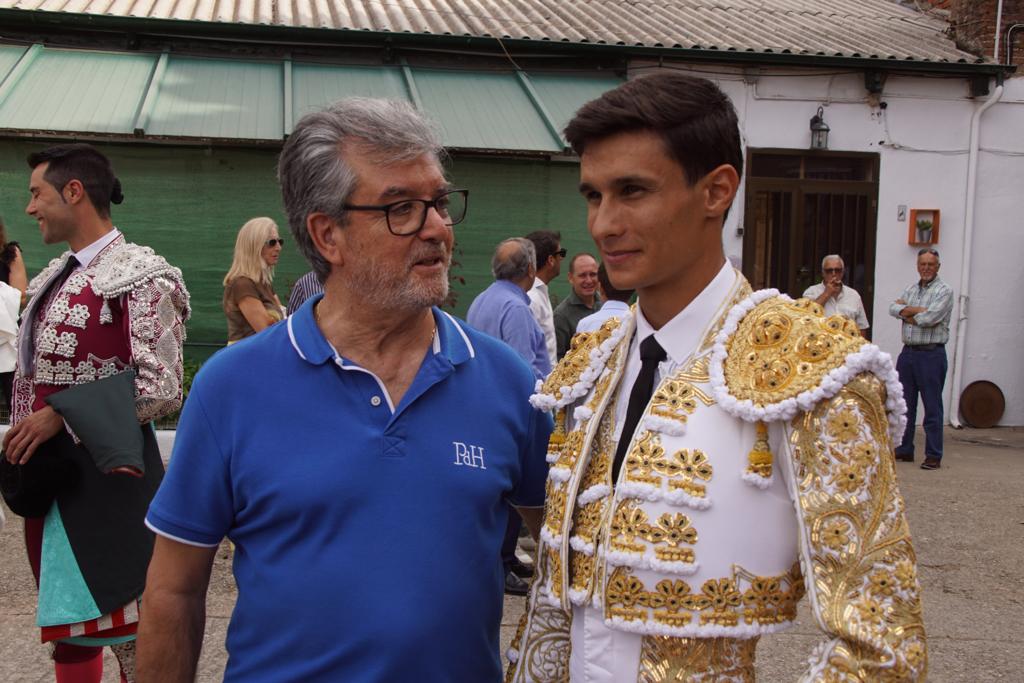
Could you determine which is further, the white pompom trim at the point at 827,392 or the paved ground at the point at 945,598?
the paved ground at the point at 945,598

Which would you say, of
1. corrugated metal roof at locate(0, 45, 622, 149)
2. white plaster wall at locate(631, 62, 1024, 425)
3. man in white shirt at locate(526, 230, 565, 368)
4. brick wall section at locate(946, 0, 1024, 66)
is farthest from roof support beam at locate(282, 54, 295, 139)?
brick wall section at locate(946, 0, 1024, 66)

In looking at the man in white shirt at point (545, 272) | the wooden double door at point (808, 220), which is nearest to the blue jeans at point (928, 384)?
the wooden double door at point (808, 220)

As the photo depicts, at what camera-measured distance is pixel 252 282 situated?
565 cm

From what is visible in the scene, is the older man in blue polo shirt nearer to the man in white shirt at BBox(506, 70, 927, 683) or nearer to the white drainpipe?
the man in white shirt at BBox(506, 70, 927, 683)

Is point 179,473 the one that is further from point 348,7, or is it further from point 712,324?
point 348,7

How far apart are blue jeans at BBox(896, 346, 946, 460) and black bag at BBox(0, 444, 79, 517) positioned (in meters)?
7.47

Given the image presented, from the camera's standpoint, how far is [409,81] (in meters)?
10.4

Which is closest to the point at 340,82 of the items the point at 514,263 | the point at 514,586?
the point at 514,263

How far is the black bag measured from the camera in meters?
3.24

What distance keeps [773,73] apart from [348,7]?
16.1 ft

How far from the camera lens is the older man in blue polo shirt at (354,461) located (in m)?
1.82

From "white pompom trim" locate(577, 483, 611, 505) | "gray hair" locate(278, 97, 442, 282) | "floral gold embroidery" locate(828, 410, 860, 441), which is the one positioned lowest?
"white pompom trim" locate(577, 483, 611, 505)

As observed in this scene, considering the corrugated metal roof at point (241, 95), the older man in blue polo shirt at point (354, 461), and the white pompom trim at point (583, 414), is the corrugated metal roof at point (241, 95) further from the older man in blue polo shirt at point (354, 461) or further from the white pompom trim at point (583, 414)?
the white pompom trim at point (583, 414)

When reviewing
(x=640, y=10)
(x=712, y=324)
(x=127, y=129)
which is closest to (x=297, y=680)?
(x=712, y=324)
